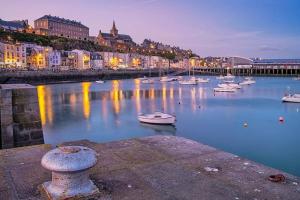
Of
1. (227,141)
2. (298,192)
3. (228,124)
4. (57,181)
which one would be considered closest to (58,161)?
(57,181)

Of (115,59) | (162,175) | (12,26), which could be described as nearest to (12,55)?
(12,26)

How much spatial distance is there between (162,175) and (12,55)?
108032mm

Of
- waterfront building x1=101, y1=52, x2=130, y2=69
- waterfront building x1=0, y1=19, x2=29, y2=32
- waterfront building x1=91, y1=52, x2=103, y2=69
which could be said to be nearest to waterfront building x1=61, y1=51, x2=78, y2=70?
waterfront building x1=91, y1=52, x2=103, y2=69

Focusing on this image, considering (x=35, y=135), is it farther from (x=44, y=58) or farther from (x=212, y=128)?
(x=44, y=58)

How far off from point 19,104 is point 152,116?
53.7 feet

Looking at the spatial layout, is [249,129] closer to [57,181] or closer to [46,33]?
[57,181]

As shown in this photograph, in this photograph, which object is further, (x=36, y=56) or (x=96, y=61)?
(x=96, y=61)

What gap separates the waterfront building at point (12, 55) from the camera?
99238 mm

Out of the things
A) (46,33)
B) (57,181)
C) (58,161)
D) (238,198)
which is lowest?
(238,198)

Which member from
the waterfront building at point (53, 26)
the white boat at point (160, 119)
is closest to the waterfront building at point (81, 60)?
the waterfront building at point (53, 26)

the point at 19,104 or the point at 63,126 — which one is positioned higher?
the point at 19,104

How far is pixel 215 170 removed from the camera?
6234 mm

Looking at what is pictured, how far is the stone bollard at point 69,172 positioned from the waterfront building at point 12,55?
325 feet

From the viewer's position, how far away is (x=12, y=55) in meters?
104
